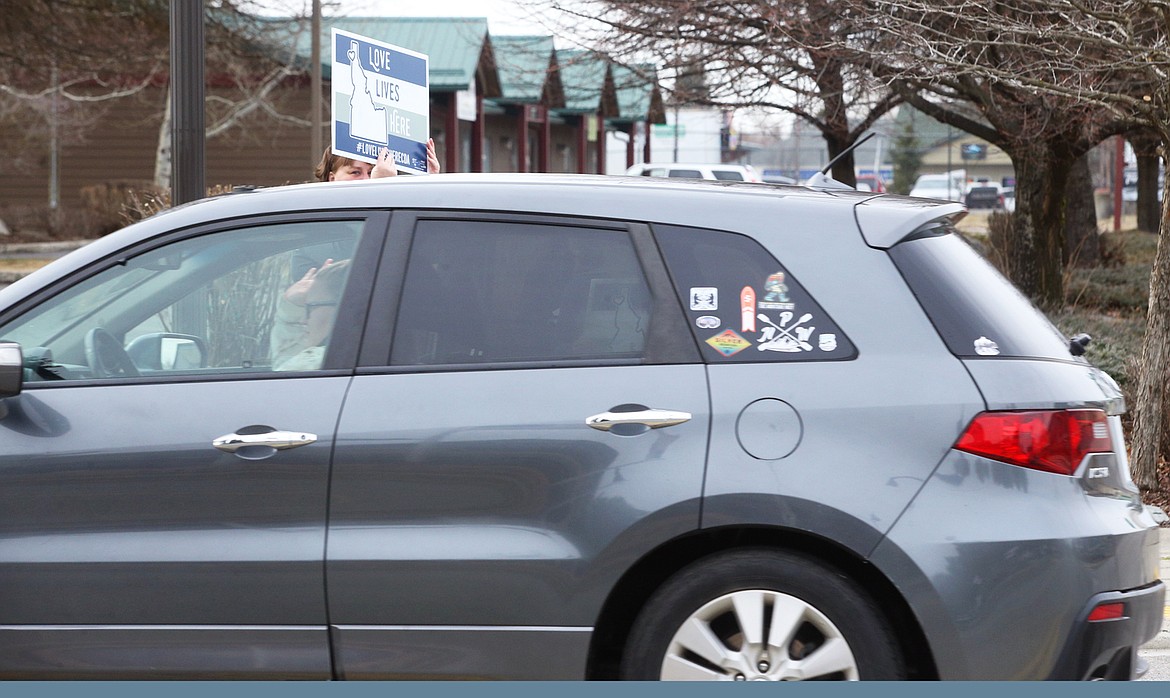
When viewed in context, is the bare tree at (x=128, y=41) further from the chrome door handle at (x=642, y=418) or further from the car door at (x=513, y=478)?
the chrome door handle at (x=642, y=418)

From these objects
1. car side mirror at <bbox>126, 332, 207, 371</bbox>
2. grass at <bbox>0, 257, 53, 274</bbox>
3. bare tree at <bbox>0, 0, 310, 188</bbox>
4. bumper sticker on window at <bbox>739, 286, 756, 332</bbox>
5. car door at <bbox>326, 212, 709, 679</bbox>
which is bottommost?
car door at <bbox>326, 212, 709, 679</bbox>

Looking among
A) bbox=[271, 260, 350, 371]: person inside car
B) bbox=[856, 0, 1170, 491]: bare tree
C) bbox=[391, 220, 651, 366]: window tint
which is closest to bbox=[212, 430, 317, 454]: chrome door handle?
bbox=[271, 260, 350, 371]: person inside car

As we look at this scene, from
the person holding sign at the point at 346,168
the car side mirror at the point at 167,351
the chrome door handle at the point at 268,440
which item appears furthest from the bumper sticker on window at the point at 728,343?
the person holding sign at the point at 346,168

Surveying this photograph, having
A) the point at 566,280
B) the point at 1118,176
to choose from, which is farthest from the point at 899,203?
the point at 1118,176

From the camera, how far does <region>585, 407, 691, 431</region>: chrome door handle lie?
3.45 m

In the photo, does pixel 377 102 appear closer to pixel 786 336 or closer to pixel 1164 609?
pixel 786 336

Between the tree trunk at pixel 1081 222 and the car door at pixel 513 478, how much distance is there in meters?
18.7

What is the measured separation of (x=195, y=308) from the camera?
3.88 meters

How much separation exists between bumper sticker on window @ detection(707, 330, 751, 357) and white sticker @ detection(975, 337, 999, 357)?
598 millimetres

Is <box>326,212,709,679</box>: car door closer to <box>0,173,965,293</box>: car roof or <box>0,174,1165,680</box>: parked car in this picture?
<box>0,174,1165,680</box>: parked car

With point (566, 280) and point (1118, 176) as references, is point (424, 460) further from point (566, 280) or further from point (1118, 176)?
point (1118, 176)

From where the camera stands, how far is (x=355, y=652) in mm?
3531

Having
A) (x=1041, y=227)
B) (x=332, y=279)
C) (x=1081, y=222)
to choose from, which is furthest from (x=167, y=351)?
(x=1081, y=222)

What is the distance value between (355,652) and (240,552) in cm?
41
